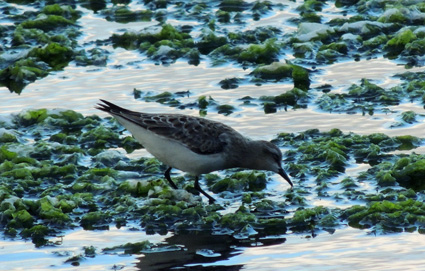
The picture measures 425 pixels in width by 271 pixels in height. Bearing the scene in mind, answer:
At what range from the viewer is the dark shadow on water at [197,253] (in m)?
A: 7.88

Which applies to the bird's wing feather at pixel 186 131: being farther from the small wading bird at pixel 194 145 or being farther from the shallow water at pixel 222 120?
the shallow water at pixel 222 120

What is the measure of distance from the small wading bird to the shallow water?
0.38 meters

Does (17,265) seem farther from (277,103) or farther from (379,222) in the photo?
(277,103)

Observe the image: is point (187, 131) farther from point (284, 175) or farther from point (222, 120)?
point (222, 120)

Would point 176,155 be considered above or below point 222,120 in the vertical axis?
above

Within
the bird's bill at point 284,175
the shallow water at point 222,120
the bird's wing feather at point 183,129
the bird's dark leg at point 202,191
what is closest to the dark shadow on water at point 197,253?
the shallow water at point 222,120

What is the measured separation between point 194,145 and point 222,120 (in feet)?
6.27

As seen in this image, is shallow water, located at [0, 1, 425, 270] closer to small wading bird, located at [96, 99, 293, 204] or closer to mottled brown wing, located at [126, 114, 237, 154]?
small wading bird, located at [96, 99, 293, 204]

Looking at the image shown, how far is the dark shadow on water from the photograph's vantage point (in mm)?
7885

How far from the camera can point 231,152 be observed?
9.76 meters

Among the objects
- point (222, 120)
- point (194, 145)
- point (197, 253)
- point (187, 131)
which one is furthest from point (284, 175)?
point (222, 120)

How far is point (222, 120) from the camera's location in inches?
454

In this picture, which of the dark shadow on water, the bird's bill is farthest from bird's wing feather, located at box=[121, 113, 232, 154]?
the dark shadow on water

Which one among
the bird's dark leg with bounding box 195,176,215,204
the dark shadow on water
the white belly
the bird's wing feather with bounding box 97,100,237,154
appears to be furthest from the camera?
the bird's wing feather with bounding box 97,100,237,154
